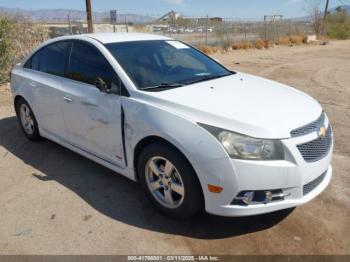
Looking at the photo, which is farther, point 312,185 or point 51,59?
point 51,59

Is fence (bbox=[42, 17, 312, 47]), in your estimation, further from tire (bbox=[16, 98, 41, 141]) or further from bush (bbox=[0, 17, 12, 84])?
tire (bbox=[16, 98, 41, 141])

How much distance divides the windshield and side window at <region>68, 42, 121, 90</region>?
5.6 inches

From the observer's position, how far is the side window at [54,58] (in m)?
4.36

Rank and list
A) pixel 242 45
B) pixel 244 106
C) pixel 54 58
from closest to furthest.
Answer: pixel 244 106, pixel 54 58, pixel 242 45

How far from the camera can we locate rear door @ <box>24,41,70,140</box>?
4340 mm

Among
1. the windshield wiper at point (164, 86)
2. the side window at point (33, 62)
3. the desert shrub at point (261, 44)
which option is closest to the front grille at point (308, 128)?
the windshield wiper at point (164, 86)

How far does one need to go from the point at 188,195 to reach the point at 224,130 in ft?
2.09

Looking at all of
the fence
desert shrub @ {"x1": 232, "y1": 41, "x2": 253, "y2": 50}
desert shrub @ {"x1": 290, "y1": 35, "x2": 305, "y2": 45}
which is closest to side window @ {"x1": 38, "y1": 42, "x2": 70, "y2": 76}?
the fence

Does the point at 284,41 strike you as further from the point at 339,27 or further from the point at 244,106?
the point at 244,106

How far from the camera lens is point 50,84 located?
174 inches

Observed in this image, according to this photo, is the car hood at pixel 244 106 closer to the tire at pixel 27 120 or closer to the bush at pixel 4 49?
the tire at pixel 27 120

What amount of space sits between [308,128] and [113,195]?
2086mm

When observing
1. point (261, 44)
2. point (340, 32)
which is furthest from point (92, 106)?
point (340, 32)

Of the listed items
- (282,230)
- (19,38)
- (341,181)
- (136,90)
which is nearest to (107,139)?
(136,90)
